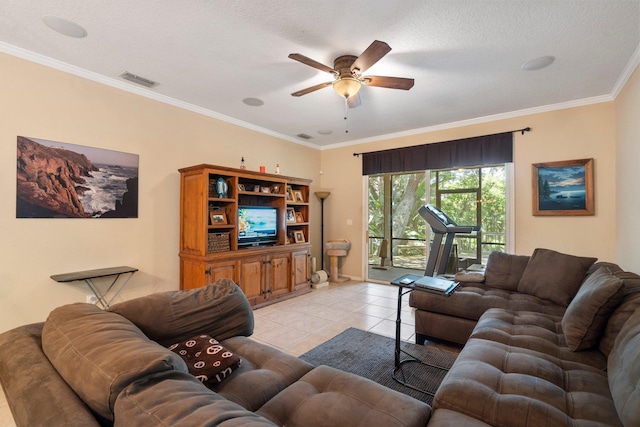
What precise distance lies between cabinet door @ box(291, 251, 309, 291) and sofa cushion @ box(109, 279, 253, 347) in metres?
2.85

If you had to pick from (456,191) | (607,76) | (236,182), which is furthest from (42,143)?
(607,76)

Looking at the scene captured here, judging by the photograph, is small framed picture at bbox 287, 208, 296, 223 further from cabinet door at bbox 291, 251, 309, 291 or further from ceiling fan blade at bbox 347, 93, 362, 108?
ceiling fan blade at bbox 347, 93, 362, 108

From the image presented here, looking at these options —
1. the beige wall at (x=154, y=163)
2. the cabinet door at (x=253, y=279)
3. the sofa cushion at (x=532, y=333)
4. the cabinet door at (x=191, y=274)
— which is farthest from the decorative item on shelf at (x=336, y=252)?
the sofa cushion at (x=532, y=333)

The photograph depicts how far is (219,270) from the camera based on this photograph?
148 inches

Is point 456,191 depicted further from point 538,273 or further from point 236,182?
point 236,182

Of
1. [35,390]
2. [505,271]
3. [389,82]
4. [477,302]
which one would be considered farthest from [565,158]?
[35,390]

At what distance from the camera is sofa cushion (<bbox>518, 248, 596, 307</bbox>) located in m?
2.52

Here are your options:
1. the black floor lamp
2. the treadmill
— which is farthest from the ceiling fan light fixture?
the black floor lamp

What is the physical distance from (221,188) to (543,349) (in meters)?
3.65

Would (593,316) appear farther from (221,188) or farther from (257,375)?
(221,188)

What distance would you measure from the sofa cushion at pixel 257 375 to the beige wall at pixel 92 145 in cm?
235

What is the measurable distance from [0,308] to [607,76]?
651 cm

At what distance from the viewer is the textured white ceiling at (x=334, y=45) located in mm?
2184

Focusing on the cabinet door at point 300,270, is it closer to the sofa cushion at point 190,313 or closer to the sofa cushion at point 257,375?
the sofa cushion at point 190,313
